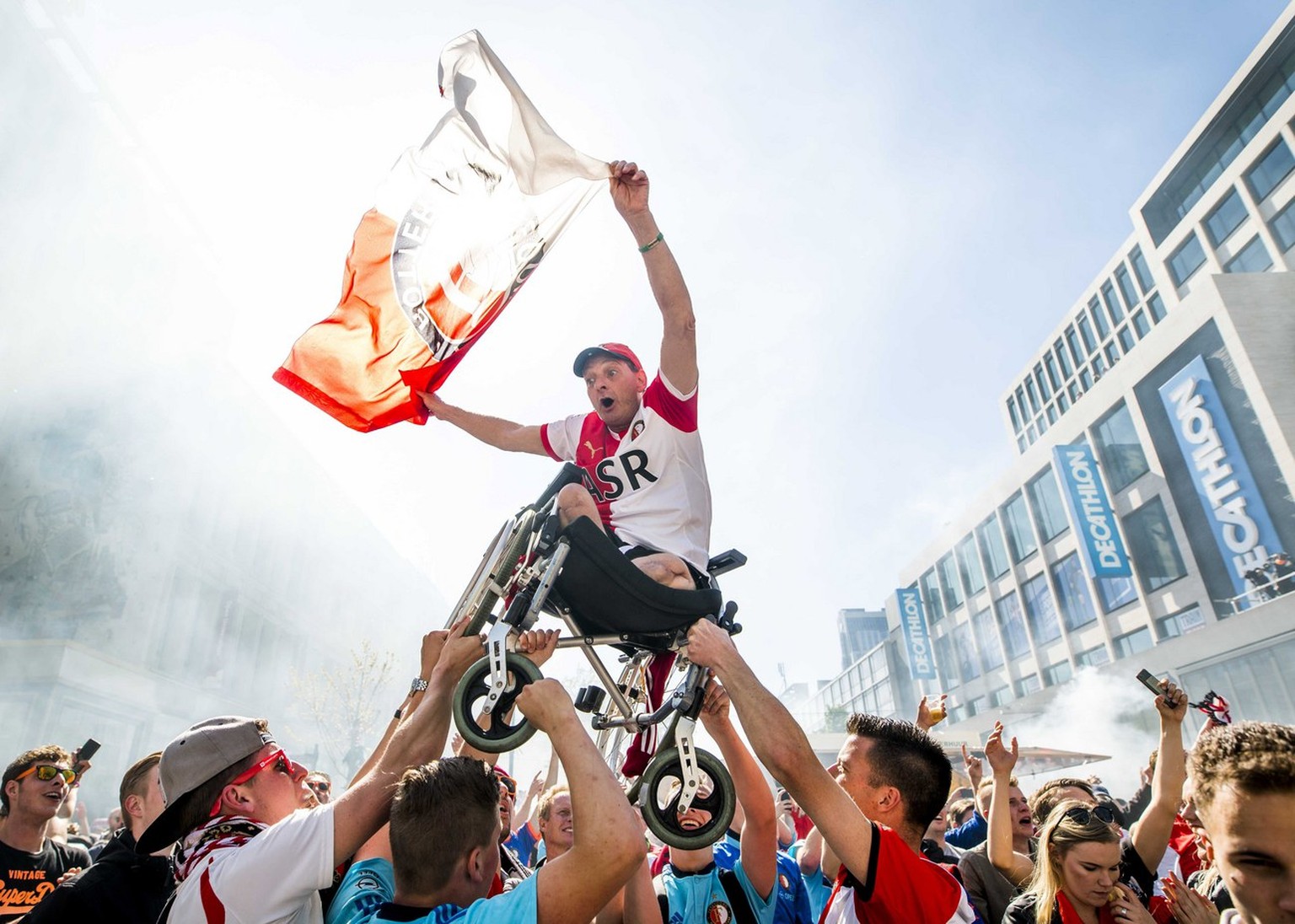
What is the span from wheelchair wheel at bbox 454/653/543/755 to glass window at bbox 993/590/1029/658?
4430 centimetres

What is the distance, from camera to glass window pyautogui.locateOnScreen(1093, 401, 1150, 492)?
3316 cm

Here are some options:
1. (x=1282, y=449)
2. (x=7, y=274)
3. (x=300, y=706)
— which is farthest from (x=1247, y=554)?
(x=300, y=706)

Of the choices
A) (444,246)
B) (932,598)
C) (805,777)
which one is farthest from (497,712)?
(932,598)

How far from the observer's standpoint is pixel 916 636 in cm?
5166

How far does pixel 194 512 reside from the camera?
3297cm

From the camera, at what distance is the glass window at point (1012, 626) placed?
41.6 meters

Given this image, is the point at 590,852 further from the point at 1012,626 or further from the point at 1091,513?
the point at 1012,626

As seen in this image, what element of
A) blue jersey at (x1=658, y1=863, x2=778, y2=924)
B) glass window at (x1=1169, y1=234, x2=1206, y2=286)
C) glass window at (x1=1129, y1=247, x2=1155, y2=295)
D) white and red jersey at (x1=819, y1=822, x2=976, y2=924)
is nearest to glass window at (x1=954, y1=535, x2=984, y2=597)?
glass window at (x1=1169, y1=234, x2=1206, y2=286)

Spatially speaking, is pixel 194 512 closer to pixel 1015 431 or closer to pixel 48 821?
pixel 48 821

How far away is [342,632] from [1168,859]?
5293 centimetres

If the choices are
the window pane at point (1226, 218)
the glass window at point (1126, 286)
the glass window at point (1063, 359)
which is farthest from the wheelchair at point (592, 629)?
the glass window at point (1063, 359)

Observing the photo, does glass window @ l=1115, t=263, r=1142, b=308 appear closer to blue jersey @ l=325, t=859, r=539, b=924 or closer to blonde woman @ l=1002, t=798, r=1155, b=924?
blonde woman @ l=1002, t=798, r=1155, b=924

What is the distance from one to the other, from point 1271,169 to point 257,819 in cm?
4579

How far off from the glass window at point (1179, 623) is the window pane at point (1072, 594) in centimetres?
424
